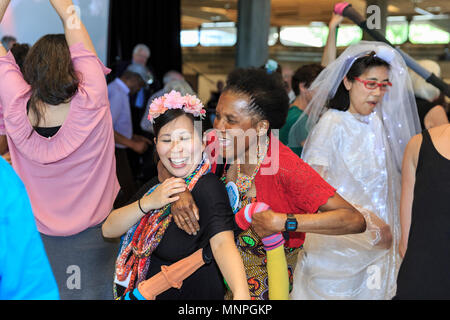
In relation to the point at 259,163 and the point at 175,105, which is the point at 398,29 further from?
the point at 175,105

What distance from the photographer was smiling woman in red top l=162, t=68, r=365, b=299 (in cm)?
175

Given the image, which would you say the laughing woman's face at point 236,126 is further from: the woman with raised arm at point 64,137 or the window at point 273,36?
the window at point 273,36

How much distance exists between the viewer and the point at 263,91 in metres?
1.85

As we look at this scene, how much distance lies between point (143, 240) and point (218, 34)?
38.2ft

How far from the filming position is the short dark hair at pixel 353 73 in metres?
2.34

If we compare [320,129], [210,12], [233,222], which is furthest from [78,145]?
[210,12]

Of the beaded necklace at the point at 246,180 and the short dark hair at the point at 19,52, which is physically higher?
the short dark hair at the point at 19,52

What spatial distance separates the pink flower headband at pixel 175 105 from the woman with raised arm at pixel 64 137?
577mm

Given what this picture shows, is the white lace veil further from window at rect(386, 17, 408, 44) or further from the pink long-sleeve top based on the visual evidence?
window at rect(386, 17, 408, 44)

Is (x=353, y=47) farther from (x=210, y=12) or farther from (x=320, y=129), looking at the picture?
(x=210, y=12)

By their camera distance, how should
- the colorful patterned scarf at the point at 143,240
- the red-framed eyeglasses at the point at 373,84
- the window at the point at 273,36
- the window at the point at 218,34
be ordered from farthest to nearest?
1. the window at the point at 273,36
2. the window at the point at 218,34
3. the red-framed eyeglasses at the point at 373,84
4. the colorful patterned scarf at the point at 143,240

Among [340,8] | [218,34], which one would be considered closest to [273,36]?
→ [218,34]

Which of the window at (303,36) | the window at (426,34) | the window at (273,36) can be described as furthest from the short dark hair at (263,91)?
the window at (273,36)

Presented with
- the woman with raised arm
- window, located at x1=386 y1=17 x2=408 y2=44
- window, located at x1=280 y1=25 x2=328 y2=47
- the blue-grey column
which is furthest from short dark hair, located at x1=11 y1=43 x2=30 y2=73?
window, located at x1=280 y1=25 x2=328 y2=47
